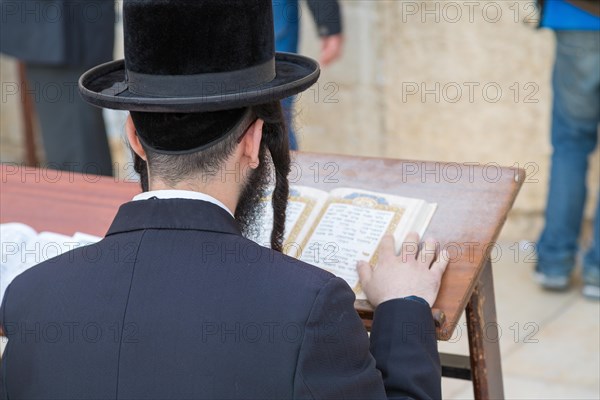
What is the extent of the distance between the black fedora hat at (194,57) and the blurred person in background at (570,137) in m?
1.97

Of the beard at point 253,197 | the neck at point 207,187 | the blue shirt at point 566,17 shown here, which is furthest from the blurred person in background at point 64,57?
the neck at point 207,187

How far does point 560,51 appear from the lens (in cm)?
364

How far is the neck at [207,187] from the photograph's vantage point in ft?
5.67

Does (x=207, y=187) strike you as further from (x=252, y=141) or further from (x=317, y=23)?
(x=317, y=23)

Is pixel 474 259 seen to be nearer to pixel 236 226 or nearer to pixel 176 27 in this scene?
pixel 236 226

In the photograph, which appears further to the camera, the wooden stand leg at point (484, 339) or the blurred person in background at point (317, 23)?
the blurred person in background at point (317, 23)

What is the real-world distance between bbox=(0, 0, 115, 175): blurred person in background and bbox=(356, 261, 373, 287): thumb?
94.2 inches

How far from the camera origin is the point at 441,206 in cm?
239

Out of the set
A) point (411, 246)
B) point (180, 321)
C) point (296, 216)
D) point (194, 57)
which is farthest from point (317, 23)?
point (180, 321)

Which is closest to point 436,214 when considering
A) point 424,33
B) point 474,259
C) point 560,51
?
point 474,259

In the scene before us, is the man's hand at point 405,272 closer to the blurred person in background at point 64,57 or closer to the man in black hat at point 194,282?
the man in black hat at point 194,282

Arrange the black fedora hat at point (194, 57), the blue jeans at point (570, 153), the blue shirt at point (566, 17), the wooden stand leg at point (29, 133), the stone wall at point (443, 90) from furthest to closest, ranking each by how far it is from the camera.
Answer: the wooden stand leg at point (29, 133) < the stone wall at point (443, 90) < the blue jeans at point (570, 153) < the blue shirt at point (566, 17) < the black fedora hat at point (194, 57)

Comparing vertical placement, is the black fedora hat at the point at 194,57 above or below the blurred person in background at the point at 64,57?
above

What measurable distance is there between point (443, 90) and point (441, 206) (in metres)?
2.23
